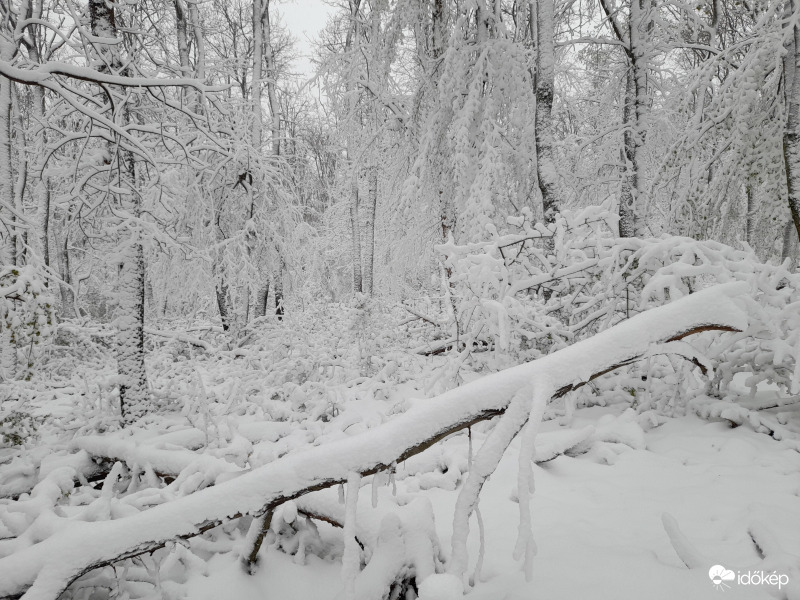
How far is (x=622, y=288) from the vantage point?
14.0 feet

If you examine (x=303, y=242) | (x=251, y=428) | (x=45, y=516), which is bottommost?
(x=251, y=428)

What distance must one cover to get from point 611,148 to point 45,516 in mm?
9318

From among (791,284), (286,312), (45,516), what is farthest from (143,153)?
(286,312)

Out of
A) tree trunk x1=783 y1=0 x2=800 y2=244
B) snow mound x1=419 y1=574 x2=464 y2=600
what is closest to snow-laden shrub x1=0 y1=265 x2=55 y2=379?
snow mound x1=419 y1=574 x2=464 y2=600

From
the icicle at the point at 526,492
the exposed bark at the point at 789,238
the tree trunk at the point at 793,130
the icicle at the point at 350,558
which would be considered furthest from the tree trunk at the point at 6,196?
the exposed bark at the point at 789,238

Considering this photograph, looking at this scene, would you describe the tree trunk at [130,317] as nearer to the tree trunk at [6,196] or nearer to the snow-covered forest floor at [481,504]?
the snow-covered forest floor at [481,504]

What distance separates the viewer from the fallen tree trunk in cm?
154

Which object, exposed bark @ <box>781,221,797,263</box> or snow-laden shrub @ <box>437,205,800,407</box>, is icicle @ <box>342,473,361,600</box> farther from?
exposed bark @ <box>781,221,797,263</box>

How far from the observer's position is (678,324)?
1.62 metres

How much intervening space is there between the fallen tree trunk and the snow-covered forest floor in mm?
184

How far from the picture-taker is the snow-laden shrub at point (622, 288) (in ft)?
11.1

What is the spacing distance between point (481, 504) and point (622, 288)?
2.66m

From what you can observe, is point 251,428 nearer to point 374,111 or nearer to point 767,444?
point 767,444

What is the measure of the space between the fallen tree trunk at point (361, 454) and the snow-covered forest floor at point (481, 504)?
0.18m
